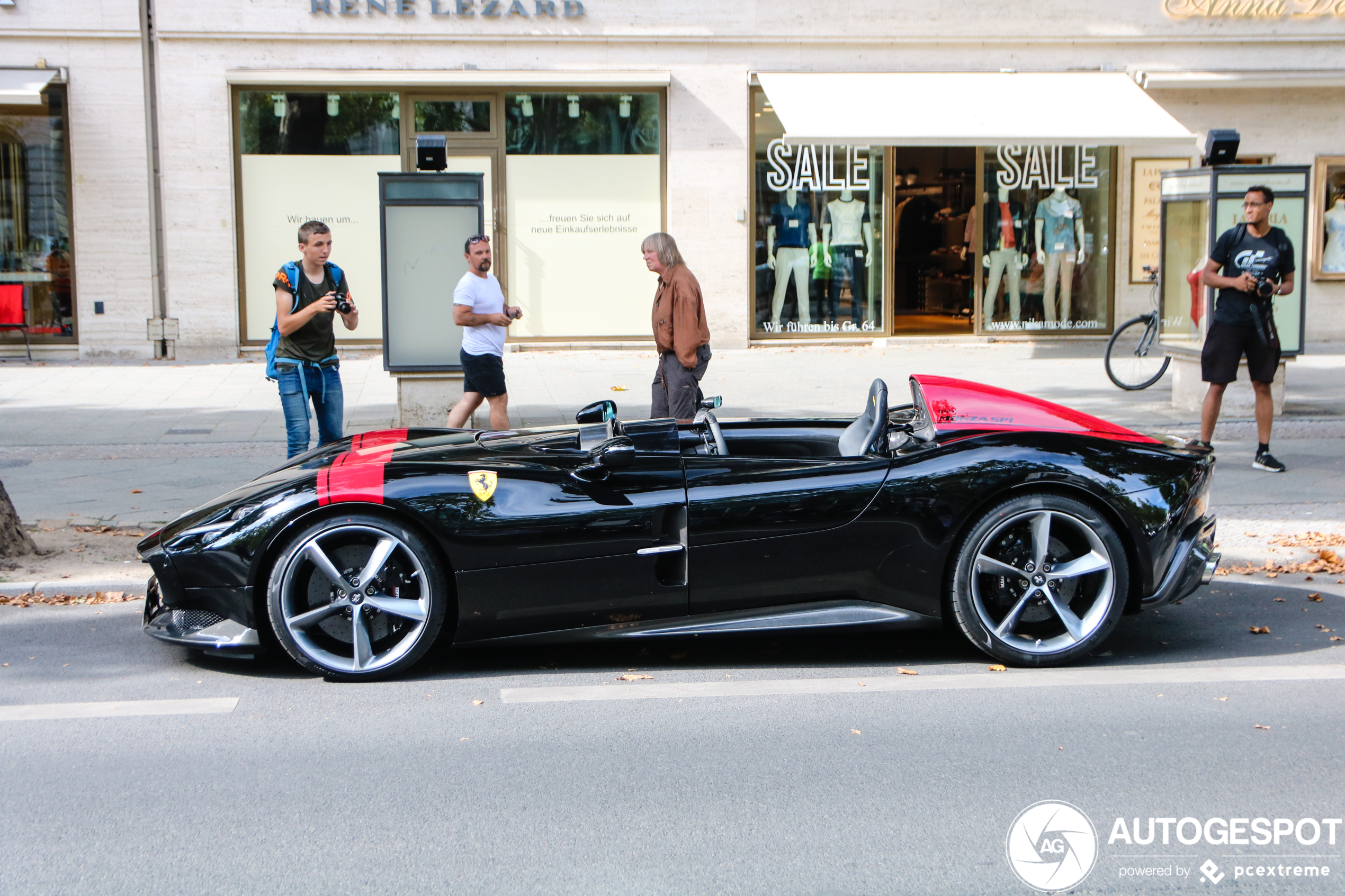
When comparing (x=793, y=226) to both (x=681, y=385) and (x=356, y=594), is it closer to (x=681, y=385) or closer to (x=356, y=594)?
(x=681, y=385)

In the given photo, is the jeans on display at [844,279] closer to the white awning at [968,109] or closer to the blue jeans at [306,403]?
the white awning at [968,109]

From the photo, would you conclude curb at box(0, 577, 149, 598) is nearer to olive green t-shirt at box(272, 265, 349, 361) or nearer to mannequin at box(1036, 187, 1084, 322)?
olive green t-shirt at box(272, 265, 349, 361)

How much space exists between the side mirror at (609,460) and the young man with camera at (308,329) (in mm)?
3387

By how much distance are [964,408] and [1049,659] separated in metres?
0.99

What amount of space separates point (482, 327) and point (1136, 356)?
7.11 metres

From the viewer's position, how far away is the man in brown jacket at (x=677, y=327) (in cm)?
823

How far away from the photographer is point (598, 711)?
175 inches

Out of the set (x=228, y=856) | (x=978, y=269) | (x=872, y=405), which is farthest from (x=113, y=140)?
(x=228, y=856)

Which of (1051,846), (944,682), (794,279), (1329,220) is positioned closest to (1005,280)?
(794,279)

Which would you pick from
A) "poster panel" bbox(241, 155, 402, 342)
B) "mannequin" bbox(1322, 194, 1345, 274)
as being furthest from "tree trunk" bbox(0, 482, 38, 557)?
"mannequin" bbox(1322, 194, 1345, 274)

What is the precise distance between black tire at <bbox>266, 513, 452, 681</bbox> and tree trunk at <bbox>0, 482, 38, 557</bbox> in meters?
2.49

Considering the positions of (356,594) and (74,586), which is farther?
(74,586)

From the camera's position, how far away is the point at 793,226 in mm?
17359

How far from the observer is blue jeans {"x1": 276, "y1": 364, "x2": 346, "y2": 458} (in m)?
7.74
